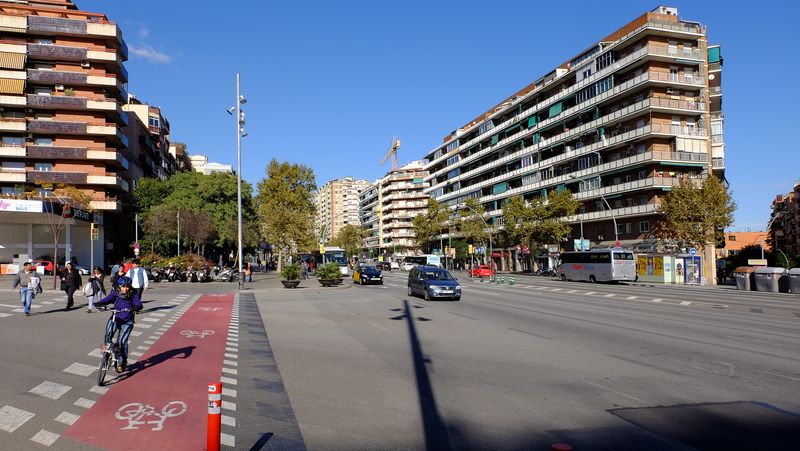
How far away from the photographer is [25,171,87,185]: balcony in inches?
2056

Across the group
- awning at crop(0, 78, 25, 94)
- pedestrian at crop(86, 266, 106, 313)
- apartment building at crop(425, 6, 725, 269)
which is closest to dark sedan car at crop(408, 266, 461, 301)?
pedestrian at crop(86, 266, 106, 313)

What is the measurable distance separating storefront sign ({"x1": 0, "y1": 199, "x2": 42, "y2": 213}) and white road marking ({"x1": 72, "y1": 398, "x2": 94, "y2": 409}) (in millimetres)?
42184

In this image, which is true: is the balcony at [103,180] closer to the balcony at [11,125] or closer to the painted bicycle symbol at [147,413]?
the balcony at [11,125]

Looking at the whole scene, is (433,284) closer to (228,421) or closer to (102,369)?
(102,369)

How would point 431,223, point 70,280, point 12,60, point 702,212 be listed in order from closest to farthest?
1. point 70,280
2. point 702,212
3. point 12,60
4. point 431,223

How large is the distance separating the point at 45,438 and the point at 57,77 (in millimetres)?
58980

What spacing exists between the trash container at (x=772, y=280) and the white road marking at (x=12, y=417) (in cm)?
3737

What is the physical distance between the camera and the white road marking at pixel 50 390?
7.60 meters

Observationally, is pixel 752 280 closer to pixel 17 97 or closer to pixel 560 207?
pixel 560 207

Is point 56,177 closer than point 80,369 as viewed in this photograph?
No

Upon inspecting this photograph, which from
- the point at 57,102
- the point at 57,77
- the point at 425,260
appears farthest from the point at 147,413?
the point at 425,260

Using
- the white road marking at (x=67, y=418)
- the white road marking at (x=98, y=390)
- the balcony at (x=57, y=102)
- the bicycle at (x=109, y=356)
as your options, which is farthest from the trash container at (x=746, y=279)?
the balcony at (x=57, y=102)

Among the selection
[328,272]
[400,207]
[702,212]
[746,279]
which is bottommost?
[746,279]

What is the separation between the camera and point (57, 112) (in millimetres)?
54219
